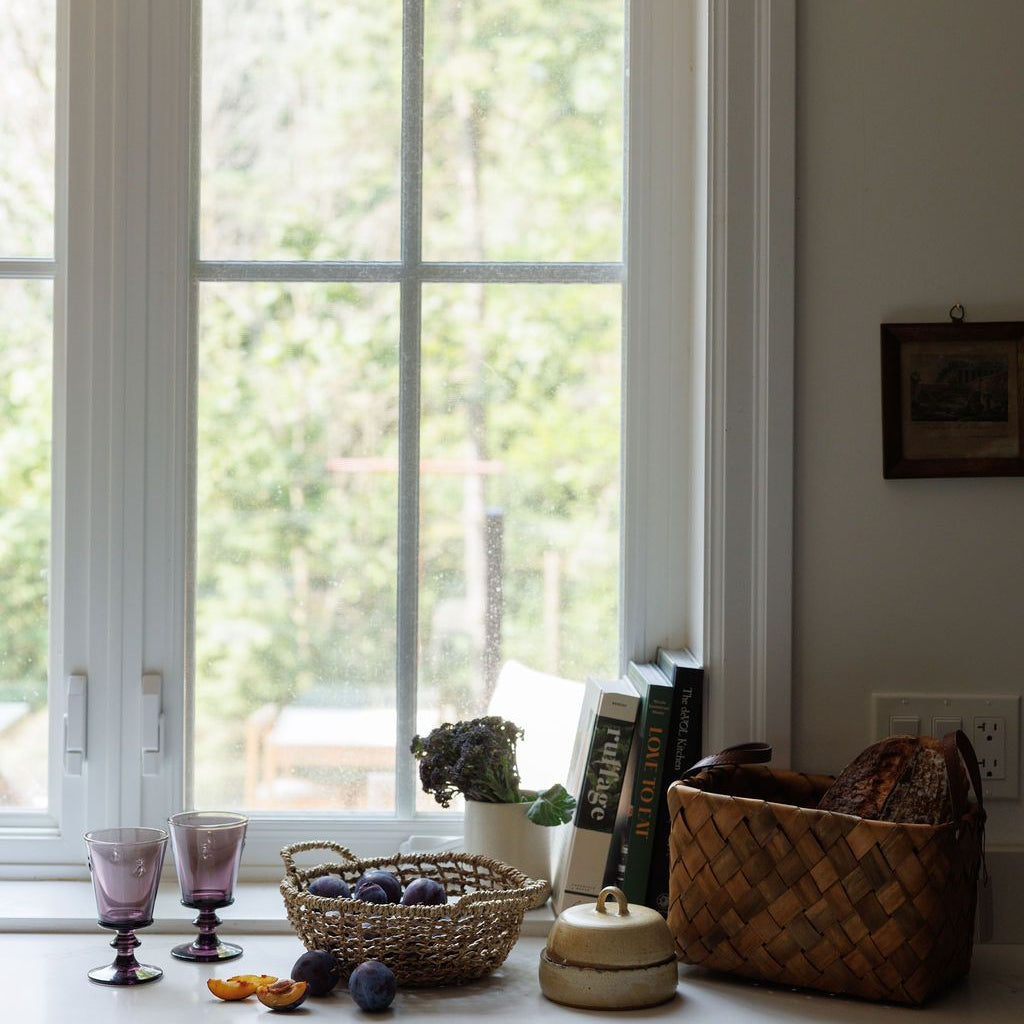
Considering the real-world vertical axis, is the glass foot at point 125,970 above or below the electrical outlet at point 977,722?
below

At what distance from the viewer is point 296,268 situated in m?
1.69

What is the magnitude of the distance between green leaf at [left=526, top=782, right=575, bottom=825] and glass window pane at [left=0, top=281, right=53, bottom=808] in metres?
0.70

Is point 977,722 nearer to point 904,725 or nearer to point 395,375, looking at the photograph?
point 904,725

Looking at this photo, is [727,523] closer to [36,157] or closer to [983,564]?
[983,564]

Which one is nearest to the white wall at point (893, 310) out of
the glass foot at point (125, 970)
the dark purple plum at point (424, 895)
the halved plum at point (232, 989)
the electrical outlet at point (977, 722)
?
the electrical outlet at point (977, 722)

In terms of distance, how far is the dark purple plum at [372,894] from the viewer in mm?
1298

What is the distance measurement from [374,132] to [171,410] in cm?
47

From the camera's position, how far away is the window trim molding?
147cm

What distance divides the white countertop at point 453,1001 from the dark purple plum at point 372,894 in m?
0.10

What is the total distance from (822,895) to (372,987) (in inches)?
17.7

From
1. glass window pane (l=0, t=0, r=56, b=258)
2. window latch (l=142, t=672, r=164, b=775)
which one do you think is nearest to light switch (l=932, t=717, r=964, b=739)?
window latch (l=142, t=672, r=164, b=775)

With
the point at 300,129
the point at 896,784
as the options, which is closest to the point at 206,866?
the point at 896,784

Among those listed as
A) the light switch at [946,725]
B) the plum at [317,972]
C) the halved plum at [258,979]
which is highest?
the light switch at [946,725]

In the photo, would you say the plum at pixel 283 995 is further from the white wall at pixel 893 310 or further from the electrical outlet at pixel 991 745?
the electrical outlet at pixel 991 745
